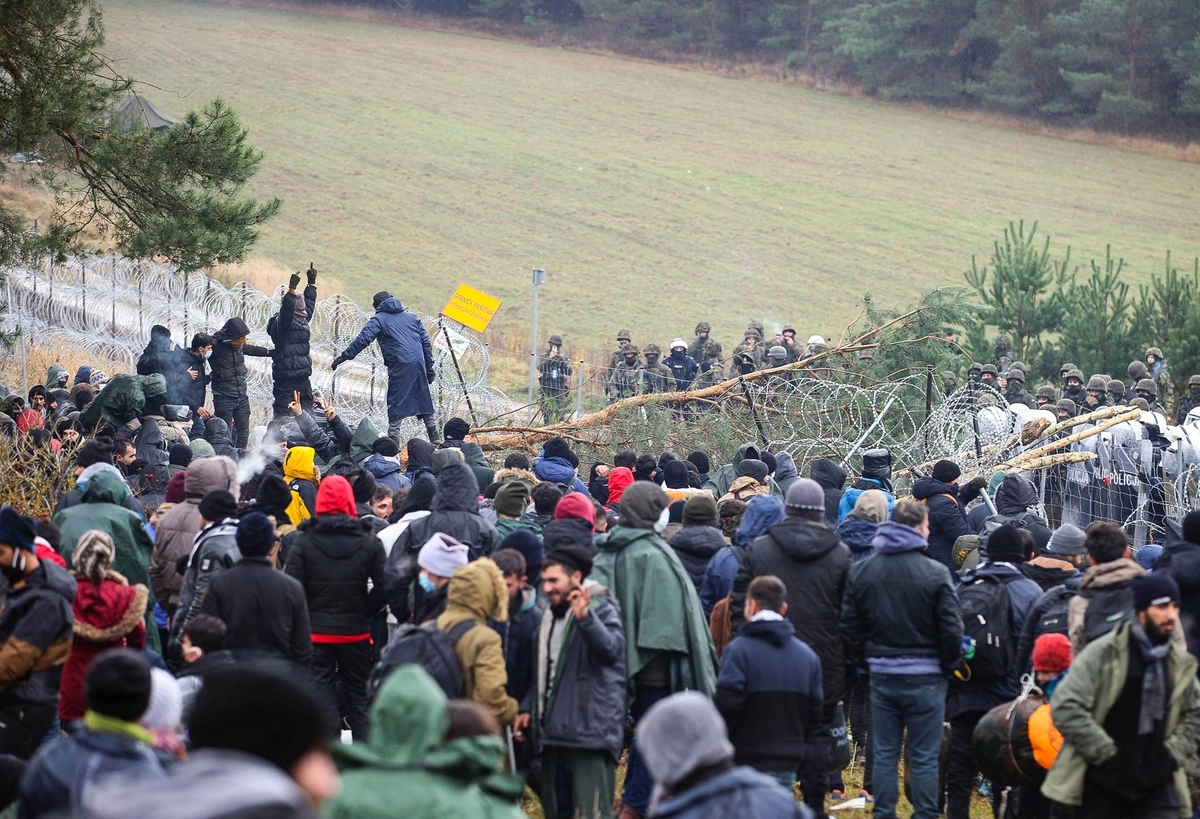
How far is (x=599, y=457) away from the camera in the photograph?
547 inches

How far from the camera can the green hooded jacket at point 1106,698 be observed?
5.07 meters

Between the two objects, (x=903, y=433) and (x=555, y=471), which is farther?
(x=903, y=433)

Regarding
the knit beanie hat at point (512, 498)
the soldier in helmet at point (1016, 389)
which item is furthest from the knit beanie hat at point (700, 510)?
the soldier in helmet at point (1016, 389)

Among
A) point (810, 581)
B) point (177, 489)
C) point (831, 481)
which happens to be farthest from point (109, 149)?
point (810, 581)

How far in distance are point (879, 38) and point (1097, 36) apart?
827 centimetres

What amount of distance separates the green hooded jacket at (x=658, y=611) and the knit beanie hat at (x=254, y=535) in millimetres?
1508

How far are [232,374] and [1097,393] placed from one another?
10.9m

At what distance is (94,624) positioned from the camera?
19.3 ft

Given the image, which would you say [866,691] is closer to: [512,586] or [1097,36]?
[512,586]

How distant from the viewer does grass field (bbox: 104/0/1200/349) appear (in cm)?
3794

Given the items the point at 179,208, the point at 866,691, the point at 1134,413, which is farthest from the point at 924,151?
the point at 866,691

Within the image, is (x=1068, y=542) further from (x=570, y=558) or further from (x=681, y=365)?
(x=681, y=365)

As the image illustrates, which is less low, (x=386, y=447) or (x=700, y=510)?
(x=700, y=510)

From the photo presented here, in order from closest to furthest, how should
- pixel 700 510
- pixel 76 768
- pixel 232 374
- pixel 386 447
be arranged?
1. pixel 76 768
2. pixel 700 510
3. pixel 386 447
4. pixel 232 374
